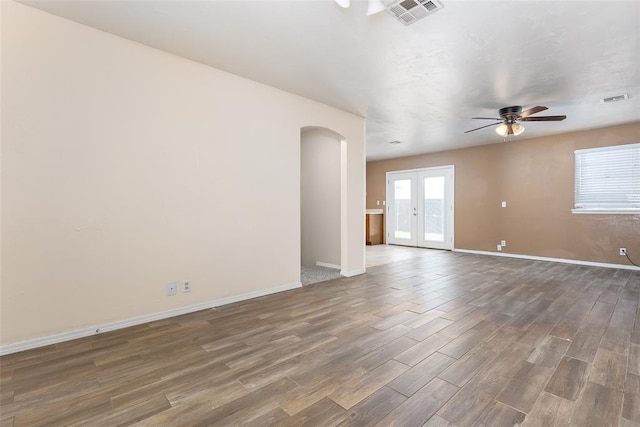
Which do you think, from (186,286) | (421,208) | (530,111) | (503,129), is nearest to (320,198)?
(186,286)

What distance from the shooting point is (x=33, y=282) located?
2.31 m

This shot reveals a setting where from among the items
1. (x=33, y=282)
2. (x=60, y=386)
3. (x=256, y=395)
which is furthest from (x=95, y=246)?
(x=256, y=395)

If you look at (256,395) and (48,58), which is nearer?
(256,395)

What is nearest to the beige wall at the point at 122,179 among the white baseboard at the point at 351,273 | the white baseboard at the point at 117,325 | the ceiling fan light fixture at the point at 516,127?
the white baseboard at the point at 117,325

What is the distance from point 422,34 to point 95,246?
3461 mm

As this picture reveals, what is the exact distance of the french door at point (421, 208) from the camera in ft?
25.4

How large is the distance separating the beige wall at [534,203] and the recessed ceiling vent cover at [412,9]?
5424mm

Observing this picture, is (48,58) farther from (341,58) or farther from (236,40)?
(341,58)

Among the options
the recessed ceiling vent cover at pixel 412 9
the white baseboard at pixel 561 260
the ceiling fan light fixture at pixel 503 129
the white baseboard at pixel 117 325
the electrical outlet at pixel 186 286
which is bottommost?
the white baseboard at pixel 561 260

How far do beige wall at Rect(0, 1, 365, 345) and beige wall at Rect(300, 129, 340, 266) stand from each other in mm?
1641

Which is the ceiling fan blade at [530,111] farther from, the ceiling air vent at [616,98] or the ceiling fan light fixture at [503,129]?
the ceiling air vent at [616,98]

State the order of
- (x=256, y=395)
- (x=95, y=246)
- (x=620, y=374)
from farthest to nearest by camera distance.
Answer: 1. (x=95, y=246)
2. (x=620, y=374)
3. (x=256, y=395)

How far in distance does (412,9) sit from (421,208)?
21.4ft

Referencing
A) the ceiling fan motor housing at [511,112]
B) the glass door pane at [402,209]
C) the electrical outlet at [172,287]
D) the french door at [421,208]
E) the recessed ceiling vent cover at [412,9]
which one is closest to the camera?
the recessed ceiling vent cover at [412,9]
